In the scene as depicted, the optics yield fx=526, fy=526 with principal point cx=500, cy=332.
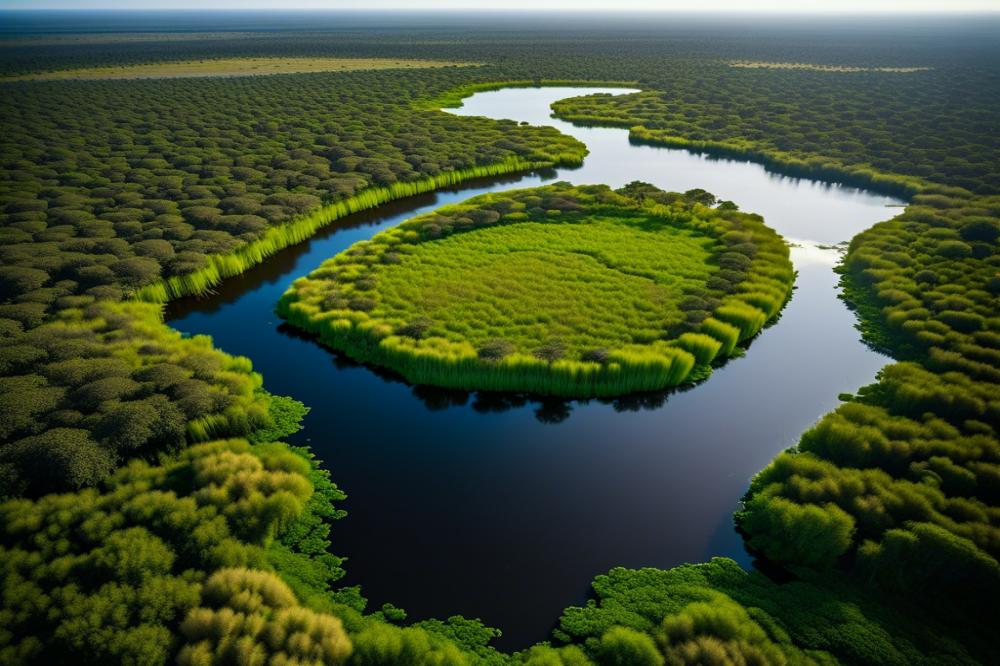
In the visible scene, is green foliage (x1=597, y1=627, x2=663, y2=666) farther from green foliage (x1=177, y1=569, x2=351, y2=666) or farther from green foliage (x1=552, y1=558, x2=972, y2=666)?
green foliage (x1=177, y1=569, x2=351, y2=666)

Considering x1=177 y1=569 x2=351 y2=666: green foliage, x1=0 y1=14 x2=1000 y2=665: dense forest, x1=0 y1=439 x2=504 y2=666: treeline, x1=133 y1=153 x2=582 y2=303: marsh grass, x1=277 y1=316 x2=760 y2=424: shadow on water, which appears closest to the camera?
x1=177 y1=569 x2=351 y2=666: green foliage

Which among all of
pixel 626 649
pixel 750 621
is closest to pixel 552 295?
pixel 750 621

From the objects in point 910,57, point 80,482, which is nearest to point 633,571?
point 80,482

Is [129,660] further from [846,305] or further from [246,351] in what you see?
[846,305]

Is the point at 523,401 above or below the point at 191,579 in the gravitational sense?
below

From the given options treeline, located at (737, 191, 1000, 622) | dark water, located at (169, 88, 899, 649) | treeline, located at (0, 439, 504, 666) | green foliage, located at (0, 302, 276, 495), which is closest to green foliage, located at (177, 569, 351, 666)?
treeline, located at (0, 439, 504, 666)

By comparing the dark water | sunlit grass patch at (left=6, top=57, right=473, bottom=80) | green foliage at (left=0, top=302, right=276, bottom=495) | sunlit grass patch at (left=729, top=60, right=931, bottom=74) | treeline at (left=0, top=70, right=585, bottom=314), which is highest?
sunlit grass patch at (left=729, top=60, right=931, bottom=74)

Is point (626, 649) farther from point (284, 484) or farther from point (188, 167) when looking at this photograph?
point (188, 167)
